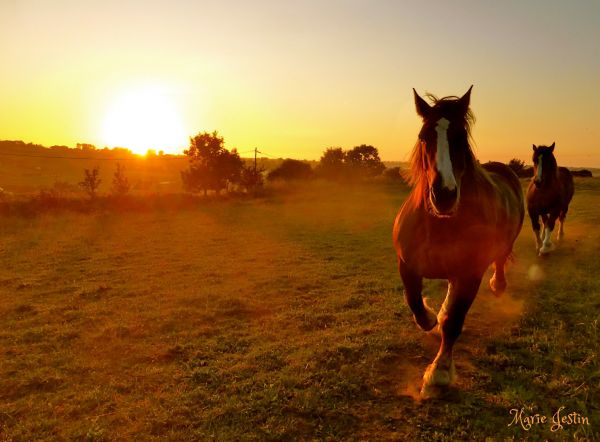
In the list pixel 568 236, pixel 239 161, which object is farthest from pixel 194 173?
pixel 568 236

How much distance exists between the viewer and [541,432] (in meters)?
3.36

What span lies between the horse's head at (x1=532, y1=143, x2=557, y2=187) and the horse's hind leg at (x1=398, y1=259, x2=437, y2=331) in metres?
7.25

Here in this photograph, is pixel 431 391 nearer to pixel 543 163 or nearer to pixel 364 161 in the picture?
pixel 543 163

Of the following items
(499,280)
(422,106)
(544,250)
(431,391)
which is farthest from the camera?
(544,250)

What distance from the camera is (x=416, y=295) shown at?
4.39 meters

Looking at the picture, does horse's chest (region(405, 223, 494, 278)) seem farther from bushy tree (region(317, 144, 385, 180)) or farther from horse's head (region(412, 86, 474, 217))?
bushy tree (region(317, 144, 385, 180))

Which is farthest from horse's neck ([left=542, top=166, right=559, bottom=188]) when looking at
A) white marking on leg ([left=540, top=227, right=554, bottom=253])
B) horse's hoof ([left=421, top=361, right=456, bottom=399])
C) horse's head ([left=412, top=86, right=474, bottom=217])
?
horse's hoof ([left=421, top=361, right=456, bottom=399])

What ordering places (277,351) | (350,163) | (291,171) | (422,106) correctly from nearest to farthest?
(422,106) → (277,351) → (291,171) → (350,163)

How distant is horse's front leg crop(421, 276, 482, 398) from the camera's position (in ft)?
12.9

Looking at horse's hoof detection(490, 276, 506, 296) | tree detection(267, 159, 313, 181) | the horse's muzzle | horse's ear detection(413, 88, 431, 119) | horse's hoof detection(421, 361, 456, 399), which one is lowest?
horse's hoof detection(421, 361, 456, 399)

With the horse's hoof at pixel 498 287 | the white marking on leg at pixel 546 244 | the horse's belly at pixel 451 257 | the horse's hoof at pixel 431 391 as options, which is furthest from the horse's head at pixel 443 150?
A: the white marking on leg at pixel 546 244

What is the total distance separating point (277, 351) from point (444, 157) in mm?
3285

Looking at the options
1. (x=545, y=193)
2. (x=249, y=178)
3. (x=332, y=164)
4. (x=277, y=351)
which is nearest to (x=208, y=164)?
(x=249, y=178)

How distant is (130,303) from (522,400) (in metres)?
6.54
